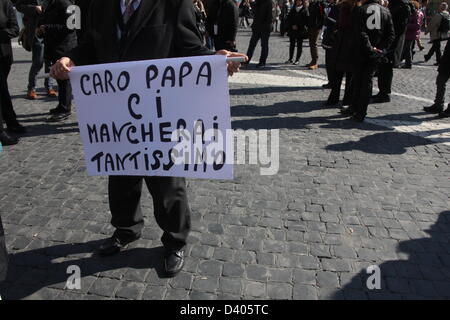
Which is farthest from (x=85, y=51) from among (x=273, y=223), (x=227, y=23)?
(x=227, y=23)

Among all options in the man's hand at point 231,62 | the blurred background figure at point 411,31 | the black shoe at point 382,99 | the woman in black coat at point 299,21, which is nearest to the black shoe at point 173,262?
the man's hand at point 231,62

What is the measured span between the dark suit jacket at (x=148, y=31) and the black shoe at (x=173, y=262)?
141cm

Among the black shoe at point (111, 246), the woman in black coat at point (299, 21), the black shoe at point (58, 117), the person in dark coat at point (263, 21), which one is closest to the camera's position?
the black shoe at point (111, 246)

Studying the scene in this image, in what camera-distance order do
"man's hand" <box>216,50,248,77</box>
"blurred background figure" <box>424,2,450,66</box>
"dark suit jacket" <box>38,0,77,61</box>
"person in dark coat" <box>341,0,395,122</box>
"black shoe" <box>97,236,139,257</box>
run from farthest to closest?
"blurred background figure" <box>424,2,450,66</box>
"person in dark coat" <box>341,0,395,122</box>
"dark suit jacket" <box>38,0,77,61</box>
"black shoe" <box>97,236,139,257</box>
"man's hand" <box>216,50,248,77</box>

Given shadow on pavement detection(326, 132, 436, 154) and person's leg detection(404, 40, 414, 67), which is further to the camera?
person's leg detection(404, 40, 414, 67)

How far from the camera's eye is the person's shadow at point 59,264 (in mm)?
2633

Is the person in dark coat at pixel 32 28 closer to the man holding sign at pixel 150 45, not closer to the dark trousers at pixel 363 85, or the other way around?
the man holding sign at pixel 150 45

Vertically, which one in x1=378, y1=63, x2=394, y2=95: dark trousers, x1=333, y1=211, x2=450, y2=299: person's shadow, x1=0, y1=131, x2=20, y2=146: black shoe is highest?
x1=378, y1=63, x2=394, y2=95: dark trousers

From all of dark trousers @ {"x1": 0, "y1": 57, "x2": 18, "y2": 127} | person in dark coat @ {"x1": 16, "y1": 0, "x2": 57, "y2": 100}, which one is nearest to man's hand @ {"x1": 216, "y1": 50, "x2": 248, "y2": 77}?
dark trousers @ {"x1": 0, "y1": 57, "x2": 18, "y2": 127}

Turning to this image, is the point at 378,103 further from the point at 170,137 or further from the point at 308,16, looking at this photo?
the point at 170,137

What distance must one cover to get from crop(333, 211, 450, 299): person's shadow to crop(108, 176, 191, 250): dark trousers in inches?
46.4

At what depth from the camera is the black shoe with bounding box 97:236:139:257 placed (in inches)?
115

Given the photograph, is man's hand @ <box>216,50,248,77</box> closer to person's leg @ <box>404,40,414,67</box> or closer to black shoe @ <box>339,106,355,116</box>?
black shoe @ <box>339,106,355,116</box>
